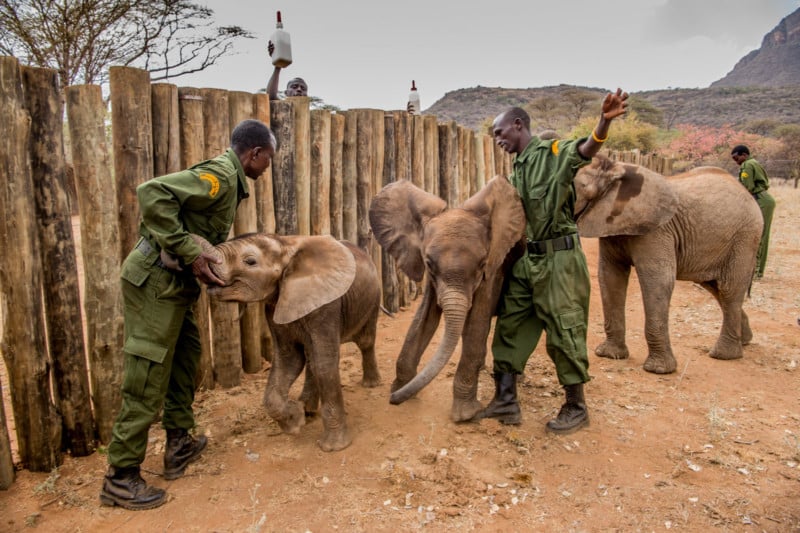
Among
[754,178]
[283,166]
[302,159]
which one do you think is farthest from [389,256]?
[754,178]

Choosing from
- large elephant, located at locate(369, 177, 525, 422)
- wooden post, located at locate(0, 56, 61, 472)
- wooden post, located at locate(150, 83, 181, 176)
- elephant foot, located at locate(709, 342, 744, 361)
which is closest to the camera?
wooden post, located at locate(0, 56, 61, 472)

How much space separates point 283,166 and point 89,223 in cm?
→ 192

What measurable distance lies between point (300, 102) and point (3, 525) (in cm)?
418

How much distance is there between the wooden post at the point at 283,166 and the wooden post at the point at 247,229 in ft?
0.89

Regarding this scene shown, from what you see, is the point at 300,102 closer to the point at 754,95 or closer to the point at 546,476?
the point at 546,476

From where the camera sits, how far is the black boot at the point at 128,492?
3.43 meters

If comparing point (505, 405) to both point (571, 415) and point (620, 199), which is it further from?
point (620, 199)

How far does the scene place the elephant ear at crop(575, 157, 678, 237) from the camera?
513 centimetres

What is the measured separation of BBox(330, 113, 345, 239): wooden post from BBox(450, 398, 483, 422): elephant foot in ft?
9.23

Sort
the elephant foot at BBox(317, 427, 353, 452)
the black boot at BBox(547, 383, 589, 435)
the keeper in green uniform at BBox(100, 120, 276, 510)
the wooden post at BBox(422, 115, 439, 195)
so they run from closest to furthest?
1. the keeper in green uniform at BBox(100, 120, 276, 510)
2. the elephant foot at BBox(317, 427, 353, 452)
3. the black boot at BBox(547, 383, 589, 435)
4. the wooden post at BBox(422, 115, 439, 195)

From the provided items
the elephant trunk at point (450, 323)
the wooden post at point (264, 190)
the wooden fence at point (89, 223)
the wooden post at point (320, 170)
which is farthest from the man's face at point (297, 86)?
the elephant trunk at point (450, 323)

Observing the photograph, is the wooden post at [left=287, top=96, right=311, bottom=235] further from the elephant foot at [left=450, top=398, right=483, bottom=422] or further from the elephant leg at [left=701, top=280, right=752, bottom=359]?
the elephant leg at [left=701, top=280, right=752, bottom=359]

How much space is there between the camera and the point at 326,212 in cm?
620

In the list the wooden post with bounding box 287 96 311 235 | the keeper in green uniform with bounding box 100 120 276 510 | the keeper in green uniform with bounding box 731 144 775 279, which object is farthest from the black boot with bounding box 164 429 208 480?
the keeper in green uniform with bounding box 731 144 775 279
